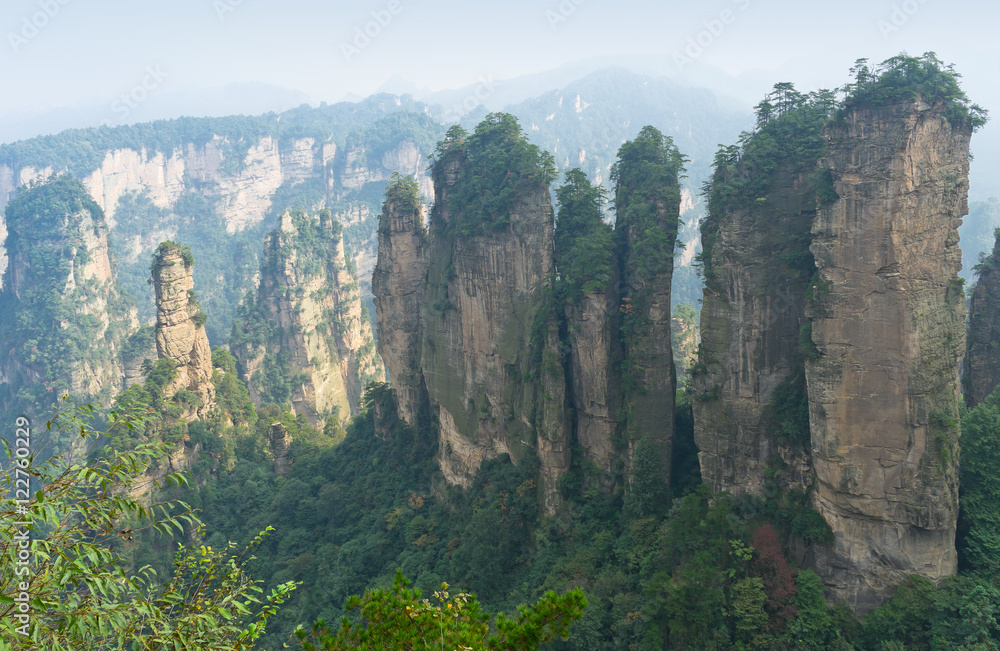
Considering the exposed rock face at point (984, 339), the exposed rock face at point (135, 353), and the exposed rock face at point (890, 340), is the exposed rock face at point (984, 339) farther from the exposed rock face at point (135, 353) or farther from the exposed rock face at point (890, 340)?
the exposed rock face at point (135, 353)

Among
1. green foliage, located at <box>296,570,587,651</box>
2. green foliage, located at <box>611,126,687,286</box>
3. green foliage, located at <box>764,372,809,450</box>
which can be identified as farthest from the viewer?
green foliage, located at <box>611,126,687,286</box>

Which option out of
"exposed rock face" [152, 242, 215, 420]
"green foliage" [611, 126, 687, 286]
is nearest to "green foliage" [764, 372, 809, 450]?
"green foliage" [611, 126, 687, 286]

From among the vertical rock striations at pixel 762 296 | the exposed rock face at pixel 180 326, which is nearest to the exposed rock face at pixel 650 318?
the vertical rock striations at pixel 762 296

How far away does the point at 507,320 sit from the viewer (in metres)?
33.6

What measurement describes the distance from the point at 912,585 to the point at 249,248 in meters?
125

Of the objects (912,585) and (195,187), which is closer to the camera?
(912,585)

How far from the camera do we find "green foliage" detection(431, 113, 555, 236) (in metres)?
32.3

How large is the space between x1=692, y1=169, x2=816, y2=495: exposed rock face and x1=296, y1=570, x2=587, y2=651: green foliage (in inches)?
600

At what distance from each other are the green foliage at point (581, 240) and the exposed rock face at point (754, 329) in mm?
5003

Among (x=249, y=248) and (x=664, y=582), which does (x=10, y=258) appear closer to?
(x=249, y=248)

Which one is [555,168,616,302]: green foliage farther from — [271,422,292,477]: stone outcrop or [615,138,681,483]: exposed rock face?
[271,422,292,477]: stone outcrop

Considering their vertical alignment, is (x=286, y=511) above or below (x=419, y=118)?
below

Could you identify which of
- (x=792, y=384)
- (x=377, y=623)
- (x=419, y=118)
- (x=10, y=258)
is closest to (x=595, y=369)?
(x=792, y=384)

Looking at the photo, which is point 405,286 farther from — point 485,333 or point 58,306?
point 58,306
